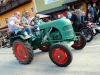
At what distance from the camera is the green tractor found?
577 cm

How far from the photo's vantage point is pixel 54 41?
659 cm

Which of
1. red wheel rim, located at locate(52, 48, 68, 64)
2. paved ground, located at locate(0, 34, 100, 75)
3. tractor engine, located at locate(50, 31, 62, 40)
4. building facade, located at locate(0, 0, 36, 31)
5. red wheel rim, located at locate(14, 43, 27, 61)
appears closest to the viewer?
paved ground, located at locate(0, 34, 100, 75)

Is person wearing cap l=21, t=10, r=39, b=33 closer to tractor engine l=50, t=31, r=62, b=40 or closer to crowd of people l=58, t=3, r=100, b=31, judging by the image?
tractor engine l=50, t=31, r=62, b=40

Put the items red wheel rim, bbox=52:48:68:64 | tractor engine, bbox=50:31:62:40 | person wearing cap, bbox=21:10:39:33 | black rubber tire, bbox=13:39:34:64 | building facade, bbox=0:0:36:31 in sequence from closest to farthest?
red wheel rim, bbox=52:48:68:64 → tractor engine, bbox=50:31:62:40 → black rubber tire, bbox=13:39:34:64 → person wearing cap, bbox=21:10:39:33 → building facade, bbox=0:0:36:31

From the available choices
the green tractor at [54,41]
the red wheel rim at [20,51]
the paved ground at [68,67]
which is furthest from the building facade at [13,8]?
the paved ground at [68,67]

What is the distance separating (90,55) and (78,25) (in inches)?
134

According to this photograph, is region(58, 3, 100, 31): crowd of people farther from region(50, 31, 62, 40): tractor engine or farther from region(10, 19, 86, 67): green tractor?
region(50, 31, 62, 40): tractor engine

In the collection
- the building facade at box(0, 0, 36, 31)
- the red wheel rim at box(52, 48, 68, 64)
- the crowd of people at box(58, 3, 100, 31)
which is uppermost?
the building facade at box(0, 0, 36, 31)

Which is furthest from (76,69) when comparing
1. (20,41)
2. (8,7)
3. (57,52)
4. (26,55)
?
(8,7)

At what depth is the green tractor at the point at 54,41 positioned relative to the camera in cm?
577

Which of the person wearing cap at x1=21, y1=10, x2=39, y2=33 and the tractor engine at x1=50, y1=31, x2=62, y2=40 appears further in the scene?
the person wearing cap at x1=21, y1=10, x2=39, y2=33

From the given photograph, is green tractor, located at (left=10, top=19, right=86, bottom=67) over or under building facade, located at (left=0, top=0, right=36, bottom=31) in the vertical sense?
under

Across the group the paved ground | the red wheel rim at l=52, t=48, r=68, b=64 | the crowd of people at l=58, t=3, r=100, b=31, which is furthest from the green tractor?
the crowd of people at l=58, t=3, r=100, b=31

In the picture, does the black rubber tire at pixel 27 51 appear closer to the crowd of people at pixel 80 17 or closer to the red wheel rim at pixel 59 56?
the red wheel rim at pixel 59 56
